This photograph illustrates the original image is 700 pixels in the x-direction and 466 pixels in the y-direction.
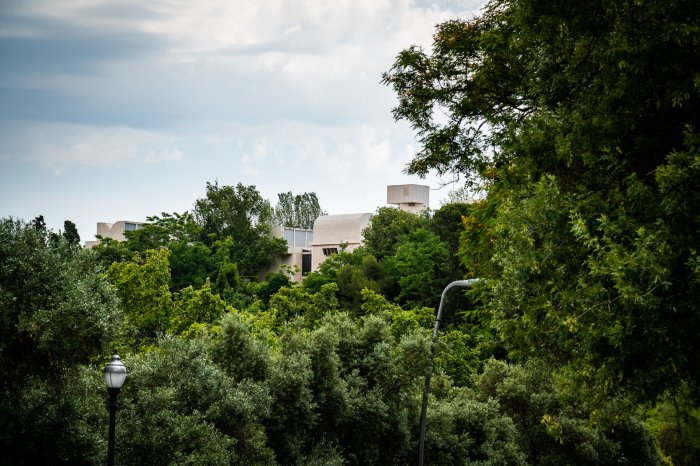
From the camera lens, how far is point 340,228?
8838cm

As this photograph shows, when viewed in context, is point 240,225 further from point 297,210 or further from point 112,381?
point 112,381

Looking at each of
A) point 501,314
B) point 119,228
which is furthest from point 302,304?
point 119,228

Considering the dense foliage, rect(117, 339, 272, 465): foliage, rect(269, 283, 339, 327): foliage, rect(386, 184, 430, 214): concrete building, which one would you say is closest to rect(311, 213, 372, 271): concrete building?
rect(386, 184, 430, 214): concrete building

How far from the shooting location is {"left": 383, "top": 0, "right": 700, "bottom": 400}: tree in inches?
405

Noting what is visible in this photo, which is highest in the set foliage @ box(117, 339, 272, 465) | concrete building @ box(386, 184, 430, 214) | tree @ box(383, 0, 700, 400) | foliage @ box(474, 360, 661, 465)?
Answer: concrete building @ box(386, 184, 430, 214)

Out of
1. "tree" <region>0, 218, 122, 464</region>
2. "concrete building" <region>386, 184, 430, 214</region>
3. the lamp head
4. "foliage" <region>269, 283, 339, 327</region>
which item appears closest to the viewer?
the lamp head

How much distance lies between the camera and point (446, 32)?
19.9m

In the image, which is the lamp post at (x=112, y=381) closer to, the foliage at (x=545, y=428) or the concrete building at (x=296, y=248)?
the foliage at (x=545, y=428)

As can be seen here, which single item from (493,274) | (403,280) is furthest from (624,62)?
(403,280)

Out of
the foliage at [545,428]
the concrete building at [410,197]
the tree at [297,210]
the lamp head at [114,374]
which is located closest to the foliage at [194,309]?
the foliage at [545,428]

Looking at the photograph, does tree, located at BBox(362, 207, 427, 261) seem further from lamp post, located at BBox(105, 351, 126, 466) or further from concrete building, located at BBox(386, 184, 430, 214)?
lamp post, located at BBox(105, 351, 126, 466)

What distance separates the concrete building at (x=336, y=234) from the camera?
87.2 metres

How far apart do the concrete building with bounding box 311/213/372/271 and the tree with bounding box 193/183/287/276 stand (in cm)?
419

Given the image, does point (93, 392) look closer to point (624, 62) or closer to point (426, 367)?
point (426, 367)
